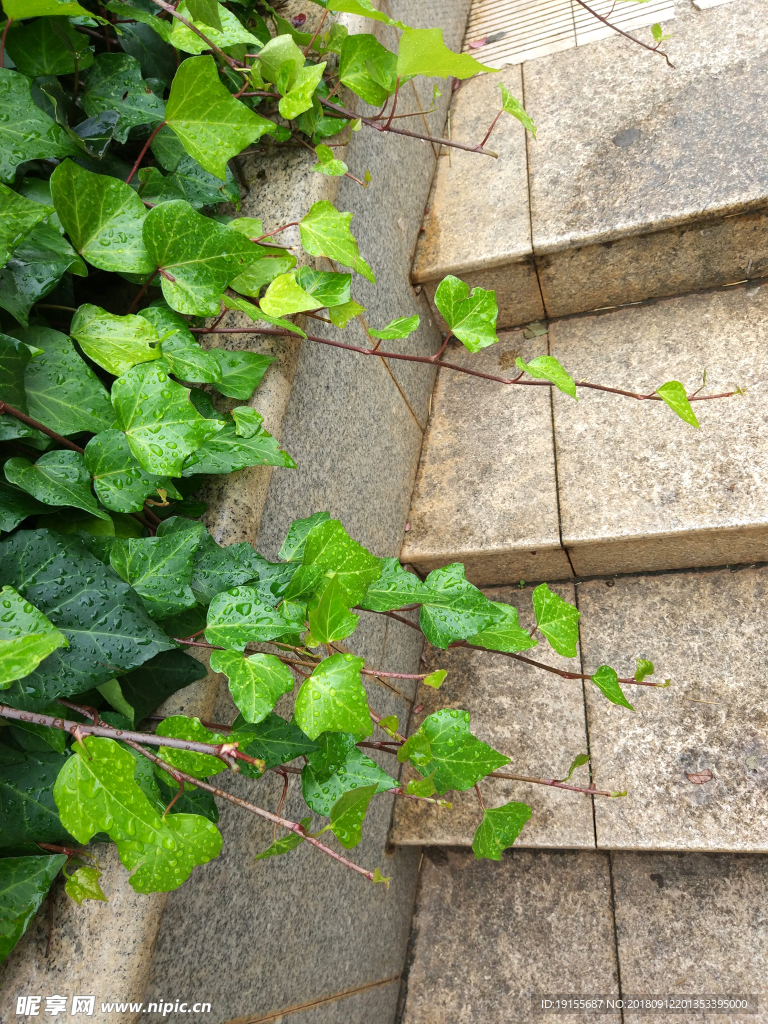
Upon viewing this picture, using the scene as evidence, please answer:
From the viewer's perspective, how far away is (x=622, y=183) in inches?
68.1

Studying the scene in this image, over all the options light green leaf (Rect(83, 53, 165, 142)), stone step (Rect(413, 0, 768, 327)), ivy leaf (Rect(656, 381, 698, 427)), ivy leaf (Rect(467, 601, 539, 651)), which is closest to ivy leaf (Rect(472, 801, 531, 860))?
ivy leaf (Rect(467, 601, 539, 651))

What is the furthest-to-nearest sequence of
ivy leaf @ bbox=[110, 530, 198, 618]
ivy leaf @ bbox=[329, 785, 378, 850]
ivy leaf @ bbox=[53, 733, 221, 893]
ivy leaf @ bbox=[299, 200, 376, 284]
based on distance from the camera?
ivy leaf @ bbox=[299, 200, 376, 284], ivy leaf @ bbox=[110, 530, 198, 618], ivy leaf @ bbox=[329, 785, 378, 850], ivy leaf @ bbox=[53, 733, 221, 893]

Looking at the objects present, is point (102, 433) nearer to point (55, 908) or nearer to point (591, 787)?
point (55, 908)

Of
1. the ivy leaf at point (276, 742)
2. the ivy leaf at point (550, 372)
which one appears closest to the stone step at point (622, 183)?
the ivy leaf at point (550, 372)

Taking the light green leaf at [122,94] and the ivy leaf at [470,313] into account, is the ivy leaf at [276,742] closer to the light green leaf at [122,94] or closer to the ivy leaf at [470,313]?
the ivy leaf at [470,313]

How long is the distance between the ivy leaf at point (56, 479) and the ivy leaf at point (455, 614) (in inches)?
18.4

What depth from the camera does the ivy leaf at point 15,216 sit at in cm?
80

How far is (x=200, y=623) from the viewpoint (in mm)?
907

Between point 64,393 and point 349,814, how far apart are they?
0.65 meters

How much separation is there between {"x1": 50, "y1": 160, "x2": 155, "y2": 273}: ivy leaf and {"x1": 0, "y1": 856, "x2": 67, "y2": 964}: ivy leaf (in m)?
0.78

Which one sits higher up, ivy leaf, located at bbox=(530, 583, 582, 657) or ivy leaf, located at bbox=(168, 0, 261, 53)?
ivy leaf, located at bbox=(168, 0, 261, 53)

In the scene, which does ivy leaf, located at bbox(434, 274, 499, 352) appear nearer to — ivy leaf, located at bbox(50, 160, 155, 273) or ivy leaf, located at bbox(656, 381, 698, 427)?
ivy leaf, located at bbox(656, 381, 698, 427)

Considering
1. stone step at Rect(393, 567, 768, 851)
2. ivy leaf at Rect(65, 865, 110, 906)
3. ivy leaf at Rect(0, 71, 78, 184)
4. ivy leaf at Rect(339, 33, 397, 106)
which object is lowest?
stone step at Rect(393, 567, 768, 851)

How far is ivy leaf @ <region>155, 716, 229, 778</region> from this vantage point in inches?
26.6
